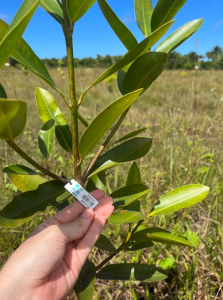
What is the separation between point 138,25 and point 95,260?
1.02 m

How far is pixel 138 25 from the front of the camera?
525 mm

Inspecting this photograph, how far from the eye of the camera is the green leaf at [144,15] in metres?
0.53

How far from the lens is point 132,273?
0.73 metres

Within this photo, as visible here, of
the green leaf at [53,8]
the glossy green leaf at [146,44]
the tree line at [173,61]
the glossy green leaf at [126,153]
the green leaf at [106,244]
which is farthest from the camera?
the tree line at [173,61]

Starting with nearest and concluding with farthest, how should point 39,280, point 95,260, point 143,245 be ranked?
1. point 39,280
2. point 143,245
3. point 95,260

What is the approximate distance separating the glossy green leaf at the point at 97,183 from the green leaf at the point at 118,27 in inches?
14.7

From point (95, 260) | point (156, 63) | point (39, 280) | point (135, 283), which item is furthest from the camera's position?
point (95, 260)

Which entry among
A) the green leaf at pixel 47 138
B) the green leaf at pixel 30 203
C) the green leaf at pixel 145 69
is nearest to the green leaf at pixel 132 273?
the green leaf at pixel 30 203

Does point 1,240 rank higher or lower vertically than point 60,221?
lower

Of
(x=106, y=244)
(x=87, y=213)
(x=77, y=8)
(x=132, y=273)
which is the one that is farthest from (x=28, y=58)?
(x=132, y=273)

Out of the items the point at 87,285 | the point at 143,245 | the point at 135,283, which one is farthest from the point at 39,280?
the point at 135,283

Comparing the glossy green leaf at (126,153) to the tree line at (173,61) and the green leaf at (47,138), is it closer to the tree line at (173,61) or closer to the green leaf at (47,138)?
the green leaf at (47,138)

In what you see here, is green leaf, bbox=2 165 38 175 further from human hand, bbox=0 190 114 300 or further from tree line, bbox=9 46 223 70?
tree line, bbox=9 46 223 70

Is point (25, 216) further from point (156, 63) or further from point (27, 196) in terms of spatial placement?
point (156, 63)
